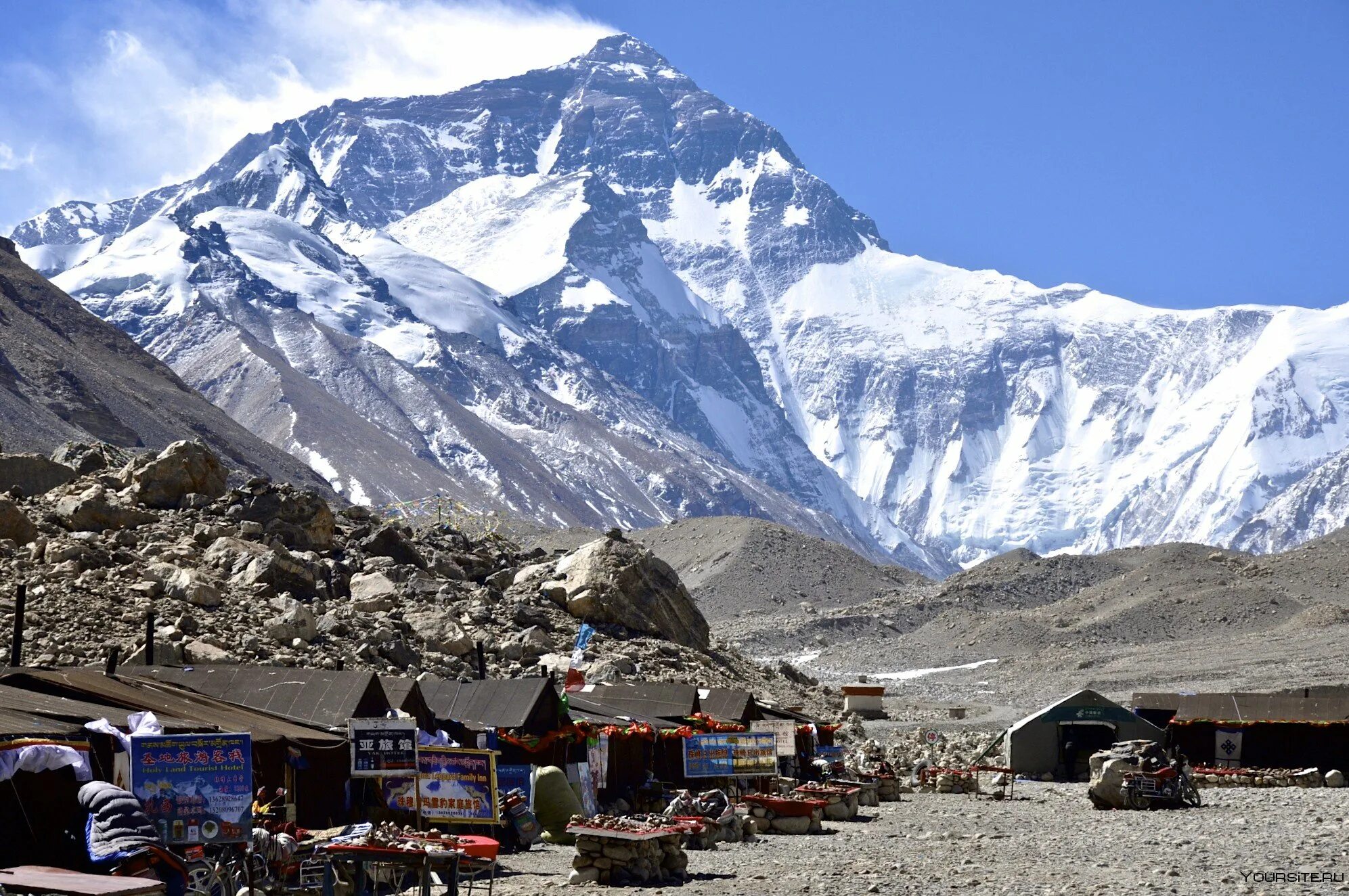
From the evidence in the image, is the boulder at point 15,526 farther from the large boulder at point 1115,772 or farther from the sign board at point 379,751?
the large boulder at point 1115,772

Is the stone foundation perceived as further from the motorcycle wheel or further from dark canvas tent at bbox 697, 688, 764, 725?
dark canvas tent at bbox 697, 688, 764, 725

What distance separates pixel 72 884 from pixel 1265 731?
33.4m

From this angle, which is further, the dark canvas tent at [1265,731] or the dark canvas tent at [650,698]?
the dark canvas tent at [1265,731]

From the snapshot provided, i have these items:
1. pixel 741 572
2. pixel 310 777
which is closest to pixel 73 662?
pixel 310 777

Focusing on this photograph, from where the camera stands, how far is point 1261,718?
133 ft

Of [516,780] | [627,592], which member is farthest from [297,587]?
[516,780]

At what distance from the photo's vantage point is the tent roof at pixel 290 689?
24328 millimetres

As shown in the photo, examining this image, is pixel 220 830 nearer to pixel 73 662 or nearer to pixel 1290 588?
pixel 73 662

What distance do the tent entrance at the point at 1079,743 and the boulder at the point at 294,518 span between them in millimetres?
23437

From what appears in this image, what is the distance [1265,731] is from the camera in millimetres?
40062

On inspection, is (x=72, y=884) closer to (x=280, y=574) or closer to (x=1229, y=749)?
(x=1229, y=749)

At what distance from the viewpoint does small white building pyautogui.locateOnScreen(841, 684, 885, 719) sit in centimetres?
6450

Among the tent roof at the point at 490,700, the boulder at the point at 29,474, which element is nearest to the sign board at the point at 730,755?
the tent roof at the point at 490,700

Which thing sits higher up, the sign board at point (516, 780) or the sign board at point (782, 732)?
the sign board at point (782, 732)
